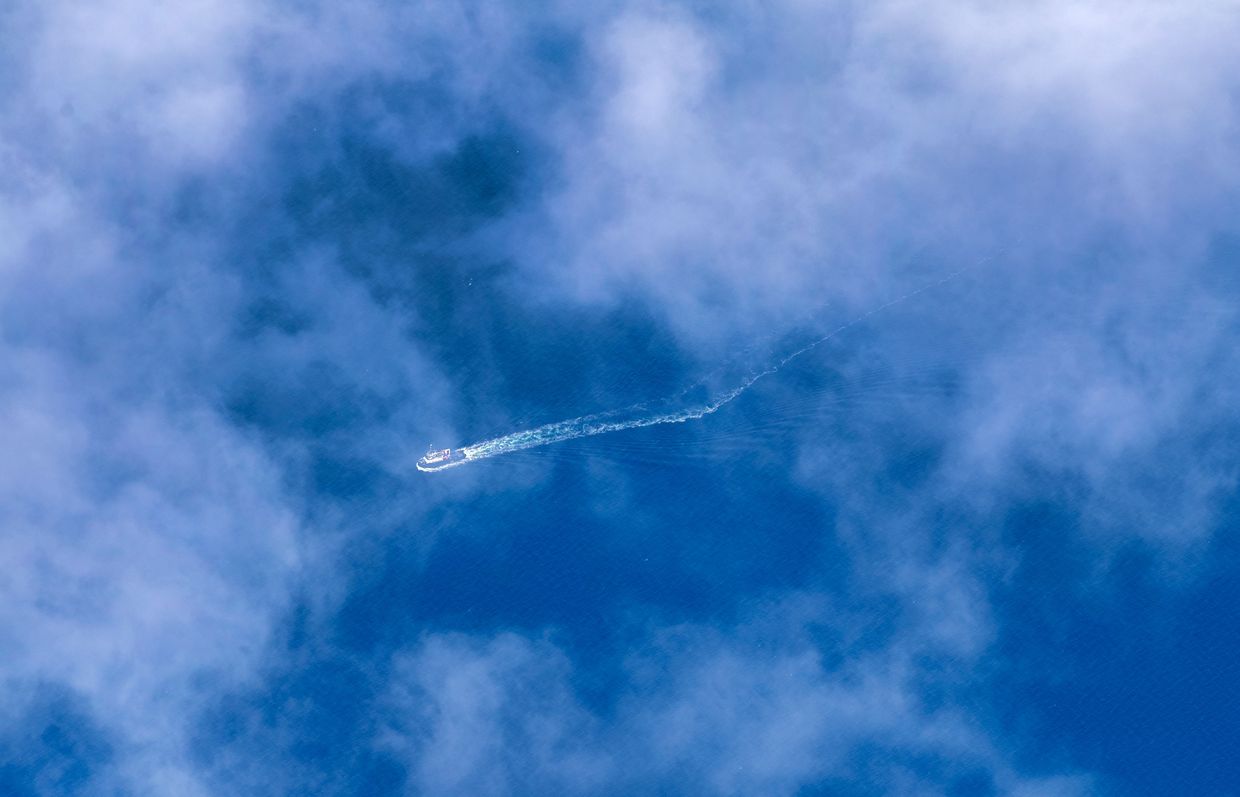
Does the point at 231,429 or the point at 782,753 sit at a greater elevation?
the point at 231,429

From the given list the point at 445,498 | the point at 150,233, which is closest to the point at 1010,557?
the point at 445,498

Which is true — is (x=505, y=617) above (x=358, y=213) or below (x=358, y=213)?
below

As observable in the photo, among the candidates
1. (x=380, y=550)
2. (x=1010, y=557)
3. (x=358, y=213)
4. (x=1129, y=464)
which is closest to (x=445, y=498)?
(x=380, y=550)

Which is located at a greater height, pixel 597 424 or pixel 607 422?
pixel 607 422

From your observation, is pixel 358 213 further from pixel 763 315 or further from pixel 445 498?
pixel 763 315

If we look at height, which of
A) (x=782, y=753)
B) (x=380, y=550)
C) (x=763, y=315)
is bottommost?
(x=782, y=753)

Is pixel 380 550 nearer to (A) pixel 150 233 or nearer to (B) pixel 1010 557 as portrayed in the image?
(A) pixel 150 233
